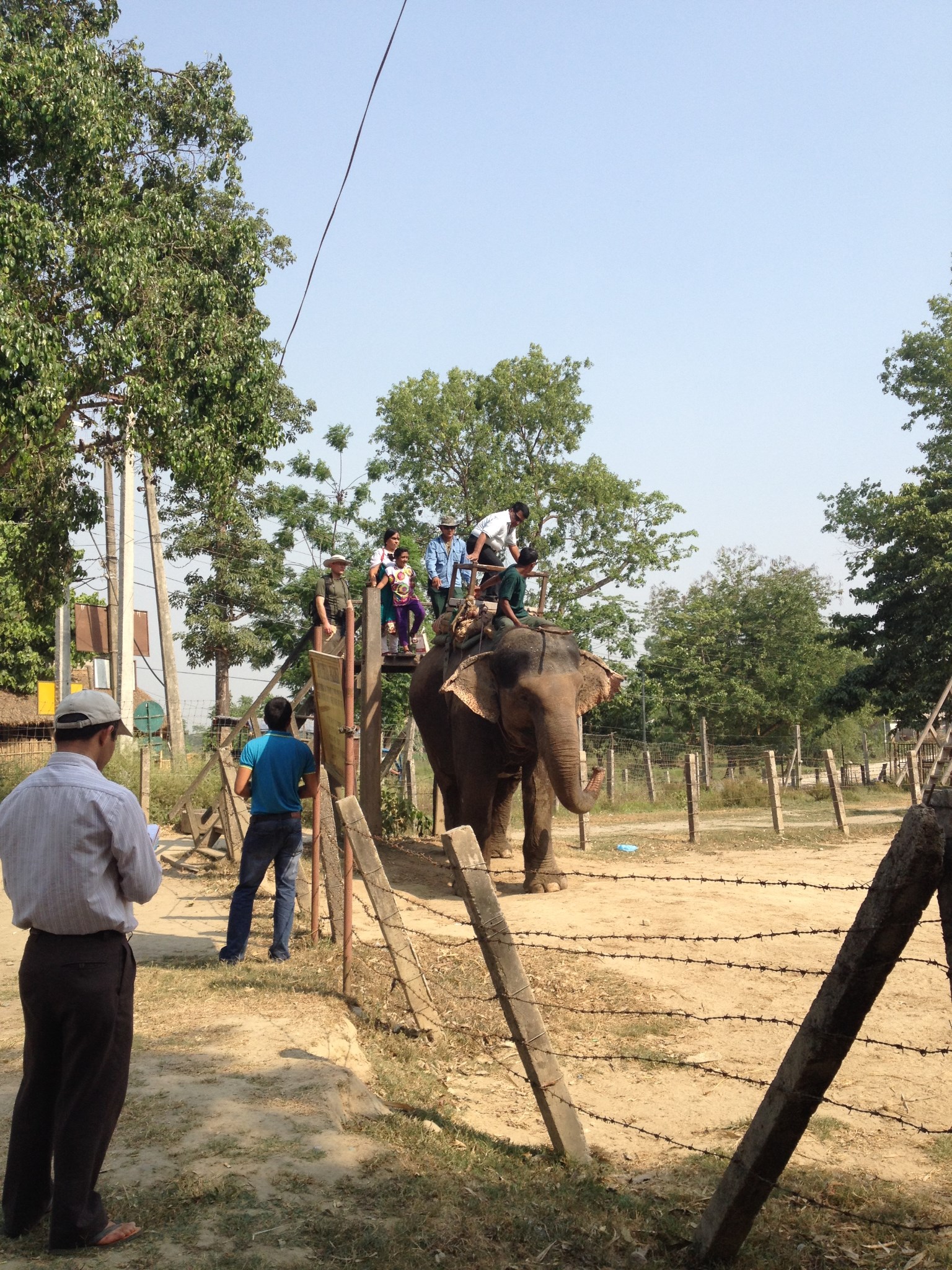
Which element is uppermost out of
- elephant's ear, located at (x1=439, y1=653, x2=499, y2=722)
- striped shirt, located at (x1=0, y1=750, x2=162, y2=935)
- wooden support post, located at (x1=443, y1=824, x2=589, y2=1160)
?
elephant's ear, located at (x1=439, y1=653, x2=499, y2=722)

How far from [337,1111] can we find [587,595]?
1182 inches

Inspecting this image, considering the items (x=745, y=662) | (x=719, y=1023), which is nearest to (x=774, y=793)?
(x=719, y=1023)

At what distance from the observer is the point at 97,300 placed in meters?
13.4

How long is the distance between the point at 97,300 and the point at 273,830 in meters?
8.53

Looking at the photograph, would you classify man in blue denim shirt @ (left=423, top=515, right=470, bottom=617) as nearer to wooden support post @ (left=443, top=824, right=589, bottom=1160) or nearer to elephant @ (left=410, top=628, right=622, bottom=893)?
elephant @ (left=410, top=628, right=622, bottom=893)

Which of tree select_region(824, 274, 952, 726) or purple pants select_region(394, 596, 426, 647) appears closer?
purple pants select_region(394, 596, 426, 647)

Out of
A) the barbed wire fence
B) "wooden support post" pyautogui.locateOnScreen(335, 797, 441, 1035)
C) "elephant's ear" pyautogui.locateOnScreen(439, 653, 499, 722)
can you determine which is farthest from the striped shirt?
"elephant's ear" pyautogui.locateOnScreen(439, 653, 499, 722)

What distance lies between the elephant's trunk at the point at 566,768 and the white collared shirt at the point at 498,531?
2.86m

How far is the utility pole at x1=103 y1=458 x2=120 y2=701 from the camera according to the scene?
64.5ft

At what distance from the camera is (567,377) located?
36.2m

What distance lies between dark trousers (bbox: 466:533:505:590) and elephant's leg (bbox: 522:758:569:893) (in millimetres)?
2160

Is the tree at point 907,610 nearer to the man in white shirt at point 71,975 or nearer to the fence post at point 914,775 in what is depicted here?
the fence post at point 914,775

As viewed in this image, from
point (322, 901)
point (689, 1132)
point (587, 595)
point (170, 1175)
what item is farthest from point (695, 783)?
point (587, 595)

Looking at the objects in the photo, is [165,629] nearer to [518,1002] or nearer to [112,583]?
[112,583]
